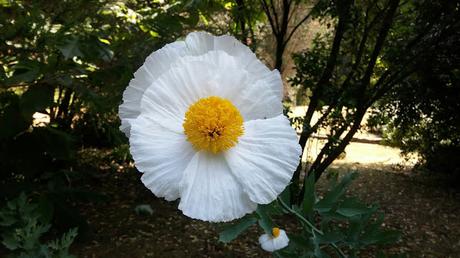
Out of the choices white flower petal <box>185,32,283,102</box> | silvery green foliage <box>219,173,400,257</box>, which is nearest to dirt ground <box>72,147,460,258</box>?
silvery green foliage <box>219,173,400,257</box>

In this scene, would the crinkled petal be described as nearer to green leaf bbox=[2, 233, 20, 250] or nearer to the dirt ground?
green leaf bbox=[2, 233, 20, 250]

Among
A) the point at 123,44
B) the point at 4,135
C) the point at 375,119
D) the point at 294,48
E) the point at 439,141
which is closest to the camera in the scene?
the point at 123,44

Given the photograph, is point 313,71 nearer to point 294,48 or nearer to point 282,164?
point 282,164

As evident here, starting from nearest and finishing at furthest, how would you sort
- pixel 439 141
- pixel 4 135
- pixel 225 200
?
1. pixel 225 200
2. pixel 4 135
3. pixel 439 141

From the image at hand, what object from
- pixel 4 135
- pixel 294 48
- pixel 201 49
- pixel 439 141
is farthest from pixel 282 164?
pixel 294 48

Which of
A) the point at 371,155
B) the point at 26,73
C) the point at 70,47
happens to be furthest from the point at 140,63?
the point at 371,155
